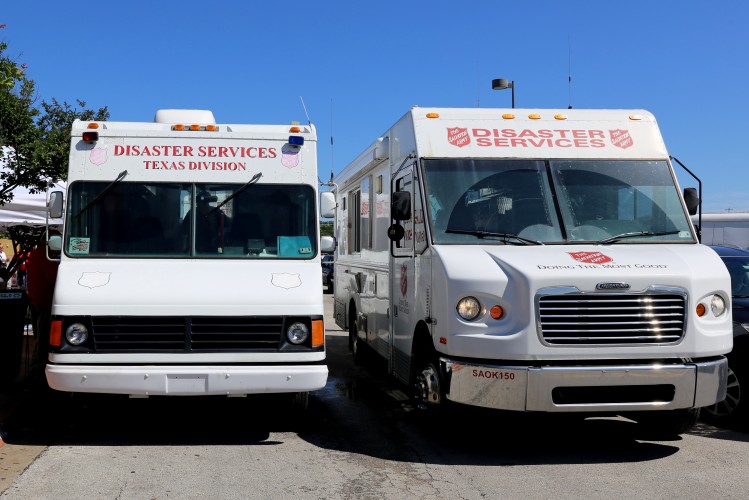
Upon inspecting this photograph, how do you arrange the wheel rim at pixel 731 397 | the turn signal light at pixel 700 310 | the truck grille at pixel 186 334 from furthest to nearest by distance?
the wheel rim at pixel 731 397 → the truck grille at pixel 186 334 → the turn signal light at pixel 700 310

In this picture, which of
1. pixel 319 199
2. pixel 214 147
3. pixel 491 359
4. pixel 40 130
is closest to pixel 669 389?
pixel 491 359

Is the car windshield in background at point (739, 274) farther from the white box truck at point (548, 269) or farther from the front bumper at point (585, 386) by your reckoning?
the front bumper at point (585, 386)

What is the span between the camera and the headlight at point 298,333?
274 inches

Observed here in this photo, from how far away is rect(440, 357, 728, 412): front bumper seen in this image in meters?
6.09

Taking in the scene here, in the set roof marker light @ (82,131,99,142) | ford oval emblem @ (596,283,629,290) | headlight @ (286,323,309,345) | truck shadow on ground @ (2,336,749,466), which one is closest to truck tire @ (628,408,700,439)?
truck shadow on ground @ (2,336,749,466)

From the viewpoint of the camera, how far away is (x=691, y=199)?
7.62 metres

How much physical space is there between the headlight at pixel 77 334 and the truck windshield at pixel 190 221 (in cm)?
91

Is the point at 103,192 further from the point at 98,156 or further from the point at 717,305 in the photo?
the point at 717,305

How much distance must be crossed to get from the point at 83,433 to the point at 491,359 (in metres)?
3.87

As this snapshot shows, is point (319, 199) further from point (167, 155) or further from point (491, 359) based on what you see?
point (491, 359)

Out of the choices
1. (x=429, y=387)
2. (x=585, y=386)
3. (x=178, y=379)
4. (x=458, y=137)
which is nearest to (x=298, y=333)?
(x=178, y=379)

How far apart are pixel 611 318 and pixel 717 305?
3.10ft

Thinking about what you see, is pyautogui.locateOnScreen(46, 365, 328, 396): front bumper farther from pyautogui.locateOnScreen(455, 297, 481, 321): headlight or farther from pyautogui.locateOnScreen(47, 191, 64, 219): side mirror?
pyautogui.locateOnScreen(47, 191, 64, 219): side mirror

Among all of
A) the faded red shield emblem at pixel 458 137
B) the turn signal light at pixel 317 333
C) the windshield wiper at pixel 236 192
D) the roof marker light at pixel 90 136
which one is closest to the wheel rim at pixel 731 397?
the faded red shield emblem at pixel 458 137
